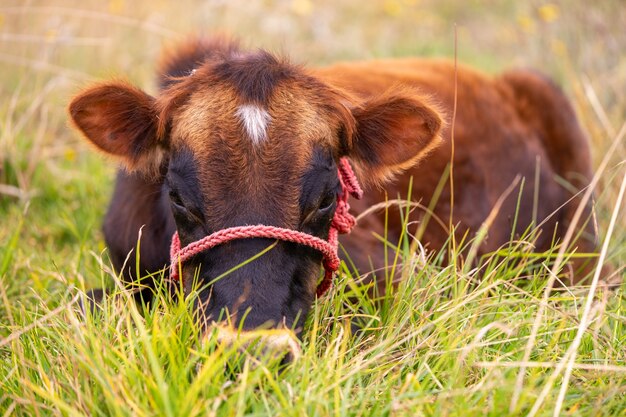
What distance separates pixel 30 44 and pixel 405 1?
6164 millimetres

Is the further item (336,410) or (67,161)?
(67,161)

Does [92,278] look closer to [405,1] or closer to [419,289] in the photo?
[419,289]

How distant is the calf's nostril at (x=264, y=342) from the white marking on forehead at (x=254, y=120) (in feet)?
2.53

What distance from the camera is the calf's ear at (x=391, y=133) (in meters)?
3.56

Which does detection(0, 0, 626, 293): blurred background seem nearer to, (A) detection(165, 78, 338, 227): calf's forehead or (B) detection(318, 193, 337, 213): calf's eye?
(A) detection(165, 78, 338, 227): calf's forehead

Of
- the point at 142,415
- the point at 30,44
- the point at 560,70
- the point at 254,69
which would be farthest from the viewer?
the point at 560,70

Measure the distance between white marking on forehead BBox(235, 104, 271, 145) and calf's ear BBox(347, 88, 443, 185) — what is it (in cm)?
51

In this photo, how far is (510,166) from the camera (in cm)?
548

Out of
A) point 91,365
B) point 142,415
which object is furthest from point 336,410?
point 91,365

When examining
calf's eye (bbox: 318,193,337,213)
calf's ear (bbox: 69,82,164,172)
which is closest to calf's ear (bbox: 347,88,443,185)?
calf's eye (bbox: 318,193,337,213)

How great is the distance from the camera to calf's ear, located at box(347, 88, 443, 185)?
356 centimetres

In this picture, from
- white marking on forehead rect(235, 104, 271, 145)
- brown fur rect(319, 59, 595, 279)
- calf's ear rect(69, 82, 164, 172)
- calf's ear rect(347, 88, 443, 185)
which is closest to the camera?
white marking on forehead rect(235, 104, 271, 145)

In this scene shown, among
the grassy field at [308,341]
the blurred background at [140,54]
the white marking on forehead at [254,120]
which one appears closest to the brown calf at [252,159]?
the white marking on forehead at [254,120]

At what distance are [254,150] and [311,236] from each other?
1.30 ft
